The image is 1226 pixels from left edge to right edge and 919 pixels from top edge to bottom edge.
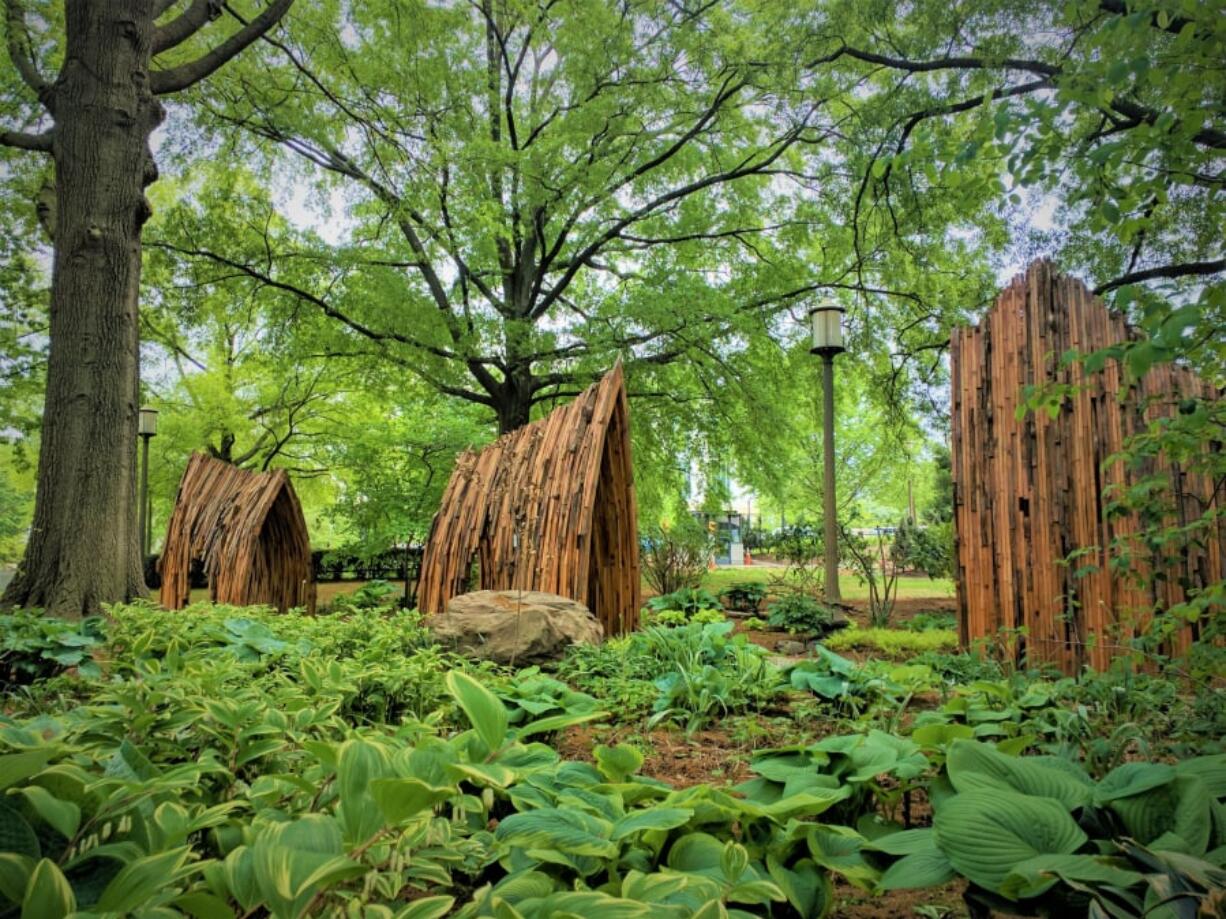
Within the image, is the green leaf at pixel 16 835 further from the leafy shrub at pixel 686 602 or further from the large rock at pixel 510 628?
the leafy shrub at pixel 686 602

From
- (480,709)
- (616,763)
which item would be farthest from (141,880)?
(616,763)

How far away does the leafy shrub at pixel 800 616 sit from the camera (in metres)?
6.90

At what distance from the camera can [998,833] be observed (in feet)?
3.52

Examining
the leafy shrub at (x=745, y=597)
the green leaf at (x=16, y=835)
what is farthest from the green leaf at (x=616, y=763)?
the leafy shrub at (x=745, y=597)

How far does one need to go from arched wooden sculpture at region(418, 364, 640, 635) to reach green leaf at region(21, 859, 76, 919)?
3.55 m

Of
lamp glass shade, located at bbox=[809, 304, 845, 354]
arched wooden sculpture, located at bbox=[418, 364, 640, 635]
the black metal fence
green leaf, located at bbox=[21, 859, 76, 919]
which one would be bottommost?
the black metal fence

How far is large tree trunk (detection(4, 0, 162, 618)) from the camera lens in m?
3.95

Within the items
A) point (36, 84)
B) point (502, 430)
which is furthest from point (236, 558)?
point (36, 84)

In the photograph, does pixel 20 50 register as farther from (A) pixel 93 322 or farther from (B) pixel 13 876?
(B) pixel 13 876

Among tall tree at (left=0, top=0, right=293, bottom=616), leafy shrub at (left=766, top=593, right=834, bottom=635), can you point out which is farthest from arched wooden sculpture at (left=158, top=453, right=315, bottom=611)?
leafy shrub at (left=766, top=593, right=834, bottom=635)

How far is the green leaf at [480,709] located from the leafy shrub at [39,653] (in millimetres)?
2070

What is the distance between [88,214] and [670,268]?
7.03m

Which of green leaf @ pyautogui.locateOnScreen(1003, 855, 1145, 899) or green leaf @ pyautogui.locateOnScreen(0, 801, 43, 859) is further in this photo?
green leaf @ pyautogui.locateOnScreen(1003, 855, 1145, 899)

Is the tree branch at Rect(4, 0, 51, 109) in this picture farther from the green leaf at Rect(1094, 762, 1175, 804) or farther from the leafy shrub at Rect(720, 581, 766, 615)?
the leafy shrub at Rect(720, 581, 766, 615)
